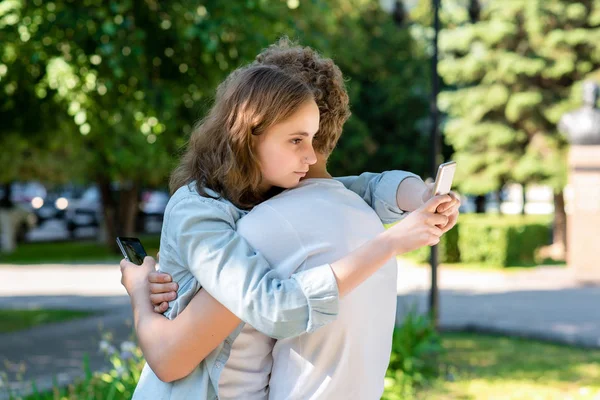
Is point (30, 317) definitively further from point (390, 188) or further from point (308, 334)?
point (308, 334)

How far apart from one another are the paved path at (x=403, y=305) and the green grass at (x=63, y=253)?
1.66 m

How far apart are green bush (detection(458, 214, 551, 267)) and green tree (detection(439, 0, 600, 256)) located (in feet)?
8.00

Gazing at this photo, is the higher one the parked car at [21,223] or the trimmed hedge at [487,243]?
the trimmed hedge at [487,243]

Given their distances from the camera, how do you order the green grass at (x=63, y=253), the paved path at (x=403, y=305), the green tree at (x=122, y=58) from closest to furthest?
the green tree at (x=122, y=58) → the paved path at (x=403, y=305) → the green grass at (x=63, y=253)

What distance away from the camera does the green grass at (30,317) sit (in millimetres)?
10375

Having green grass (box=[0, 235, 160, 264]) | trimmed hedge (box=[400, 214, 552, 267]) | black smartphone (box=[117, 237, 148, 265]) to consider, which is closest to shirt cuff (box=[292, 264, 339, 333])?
black smartphone (box=[117, 237, 148, 265])

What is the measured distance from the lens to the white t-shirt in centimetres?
174

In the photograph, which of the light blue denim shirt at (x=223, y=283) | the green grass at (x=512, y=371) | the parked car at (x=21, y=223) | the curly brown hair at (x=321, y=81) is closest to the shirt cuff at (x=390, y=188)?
the curly brown hair at (x=321, y=81)

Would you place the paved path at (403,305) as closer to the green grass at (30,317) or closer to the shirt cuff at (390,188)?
the green grass at (30,317)

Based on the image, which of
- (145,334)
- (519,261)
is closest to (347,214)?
(145,334)

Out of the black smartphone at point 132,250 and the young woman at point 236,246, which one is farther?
the black smartphone at point 132,250

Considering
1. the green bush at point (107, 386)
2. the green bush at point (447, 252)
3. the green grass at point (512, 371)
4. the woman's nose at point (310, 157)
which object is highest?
the woman's nose at point (310, 157)

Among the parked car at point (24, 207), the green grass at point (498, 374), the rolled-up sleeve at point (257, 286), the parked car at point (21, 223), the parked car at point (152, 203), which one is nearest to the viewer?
the rolled-up sleeve at point (257, 286)

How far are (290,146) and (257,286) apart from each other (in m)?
0.33
